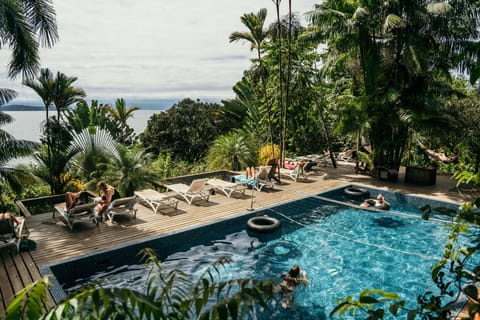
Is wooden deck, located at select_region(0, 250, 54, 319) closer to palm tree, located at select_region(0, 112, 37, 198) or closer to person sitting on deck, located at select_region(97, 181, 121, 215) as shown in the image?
person sitting on deck, located at select_region(97, 181, 121, 215)

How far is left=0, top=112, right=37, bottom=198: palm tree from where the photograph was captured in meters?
8.18

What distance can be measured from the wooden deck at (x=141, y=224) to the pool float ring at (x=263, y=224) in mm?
721

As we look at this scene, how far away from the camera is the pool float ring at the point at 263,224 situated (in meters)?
8.62

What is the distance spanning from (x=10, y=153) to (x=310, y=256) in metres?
8.04

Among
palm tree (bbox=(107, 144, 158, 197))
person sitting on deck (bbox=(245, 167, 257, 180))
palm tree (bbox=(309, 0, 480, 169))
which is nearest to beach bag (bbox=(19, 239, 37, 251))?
palm tree (bbox=(107, 144, 158, 197))

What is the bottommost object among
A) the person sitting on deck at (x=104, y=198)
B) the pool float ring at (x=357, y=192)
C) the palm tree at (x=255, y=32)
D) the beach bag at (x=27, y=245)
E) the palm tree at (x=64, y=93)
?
the beach bag at (x=27, y=245)

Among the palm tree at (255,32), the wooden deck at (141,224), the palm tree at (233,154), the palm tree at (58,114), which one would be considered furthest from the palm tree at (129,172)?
the palm tree at (255,32)

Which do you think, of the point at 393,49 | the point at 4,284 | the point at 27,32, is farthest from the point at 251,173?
the point at 4,284

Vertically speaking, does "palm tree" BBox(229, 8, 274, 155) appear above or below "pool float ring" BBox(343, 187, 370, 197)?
above

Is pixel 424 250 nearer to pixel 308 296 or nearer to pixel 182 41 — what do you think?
pixel 308 296

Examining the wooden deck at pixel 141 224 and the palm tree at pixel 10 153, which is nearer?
the wooden deck at pixel 141 224

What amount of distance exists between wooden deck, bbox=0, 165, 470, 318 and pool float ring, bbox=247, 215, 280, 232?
0.72 meters

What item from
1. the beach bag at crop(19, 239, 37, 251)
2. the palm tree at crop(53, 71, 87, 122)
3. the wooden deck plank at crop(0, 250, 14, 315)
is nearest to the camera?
the wooden deck plank at crop(0, 250, 14, 315)

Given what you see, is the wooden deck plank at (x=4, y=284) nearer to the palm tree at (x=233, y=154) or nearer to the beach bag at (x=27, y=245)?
the beach bag at (x=27, y=245)
